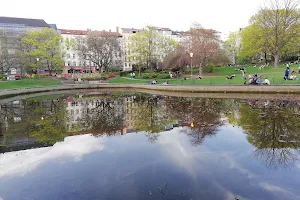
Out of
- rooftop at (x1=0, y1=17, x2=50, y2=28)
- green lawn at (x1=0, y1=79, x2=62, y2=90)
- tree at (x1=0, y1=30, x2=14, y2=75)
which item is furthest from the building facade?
green lawn at (x1=0, y1=79, x2=62, y2=90)

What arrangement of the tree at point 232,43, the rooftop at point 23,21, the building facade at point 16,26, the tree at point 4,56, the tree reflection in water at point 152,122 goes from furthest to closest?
the rooftop at point 23,21
the tree at point 232,43
the building facade at point 16,26
the tree at point 4,56
the tree reflection in water at point 152,122

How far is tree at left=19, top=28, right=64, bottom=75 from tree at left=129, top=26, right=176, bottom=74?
59.9 ft

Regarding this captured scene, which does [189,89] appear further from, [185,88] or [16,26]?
[16,26]

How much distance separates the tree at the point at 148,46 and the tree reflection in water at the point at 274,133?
4200cm

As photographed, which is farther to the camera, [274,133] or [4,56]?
[4,56]

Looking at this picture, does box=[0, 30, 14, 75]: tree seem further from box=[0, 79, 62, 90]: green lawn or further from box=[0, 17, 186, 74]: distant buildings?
box=[0, 17, 186, 74]: distant buildings

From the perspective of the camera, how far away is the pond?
6.11m

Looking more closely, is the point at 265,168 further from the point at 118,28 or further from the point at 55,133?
the point at 118,28

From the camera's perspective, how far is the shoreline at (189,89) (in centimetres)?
2258

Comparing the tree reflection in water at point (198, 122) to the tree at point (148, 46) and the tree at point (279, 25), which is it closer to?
the tree at point (279, 25)

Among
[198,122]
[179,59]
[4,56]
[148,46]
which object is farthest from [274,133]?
[4,56]

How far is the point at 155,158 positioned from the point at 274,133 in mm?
5960

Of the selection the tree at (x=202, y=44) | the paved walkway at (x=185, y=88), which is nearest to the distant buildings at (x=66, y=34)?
the tree at (x=202, y=44)

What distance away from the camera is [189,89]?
2859 cm
